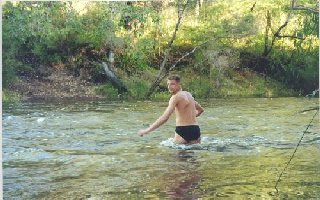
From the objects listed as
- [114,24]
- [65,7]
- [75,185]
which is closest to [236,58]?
[114,24]

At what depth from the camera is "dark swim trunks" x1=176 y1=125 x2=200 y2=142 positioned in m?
4.71

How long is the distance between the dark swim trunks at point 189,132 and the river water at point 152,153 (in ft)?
0.33

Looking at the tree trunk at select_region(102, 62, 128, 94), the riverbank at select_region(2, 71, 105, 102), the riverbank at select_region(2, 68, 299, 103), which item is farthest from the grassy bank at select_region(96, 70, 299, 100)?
the riverbank at select_region(2, 71, 105, 102)

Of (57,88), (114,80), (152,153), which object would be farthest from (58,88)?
(152,153)

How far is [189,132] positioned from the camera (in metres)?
4.74

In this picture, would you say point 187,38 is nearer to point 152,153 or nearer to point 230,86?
point 230,86

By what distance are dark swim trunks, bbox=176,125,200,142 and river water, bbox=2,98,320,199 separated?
0.10 m

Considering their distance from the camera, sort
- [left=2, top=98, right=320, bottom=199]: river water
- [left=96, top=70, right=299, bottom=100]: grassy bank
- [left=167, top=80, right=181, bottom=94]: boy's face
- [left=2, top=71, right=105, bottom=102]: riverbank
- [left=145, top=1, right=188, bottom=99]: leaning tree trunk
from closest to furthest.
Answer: [left=2, top=98, right=320, bottom=199]: river water
[left=167, top=80, right=181, bottom=94]: boy's face
[left=96, top=70, right=299, bottom=100]: grassy bank
[left=145, top=1, right=188, bottom=99]: leaning tree trunk
[left=2, top=71, right=105, bottom=102]: riverbank

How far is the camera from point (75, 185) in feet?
10.5

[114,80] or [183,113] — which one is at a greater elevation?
[114,80]

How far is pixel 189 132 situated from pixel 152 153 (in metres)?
0.52

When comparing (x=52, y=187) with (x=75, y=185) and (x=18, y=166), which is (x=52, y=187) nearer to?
(x=75, y=185)

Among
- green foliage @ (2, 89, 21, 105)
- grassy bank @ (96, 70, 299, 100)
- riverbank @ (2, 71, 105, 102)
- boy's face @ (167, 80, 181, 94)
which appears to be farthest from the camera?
riverbank @ (2, 71, 105, 102)

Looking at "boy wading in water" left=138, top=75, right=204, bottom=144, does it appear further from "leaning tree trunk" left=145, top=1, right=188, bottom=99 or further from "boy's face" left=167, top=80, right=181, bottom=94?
"leaning tree trunk" left=145, top=1, right=188, bottom=99
